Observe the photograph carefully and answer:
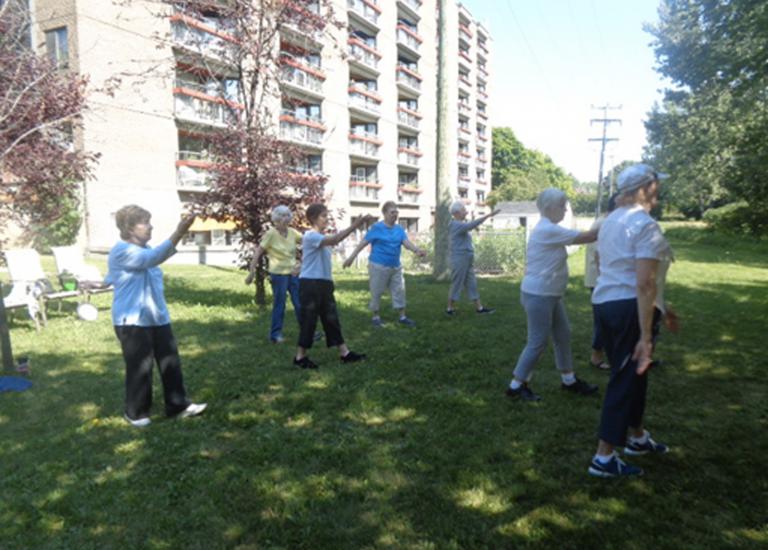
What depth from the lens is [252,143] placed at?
9.96 meters

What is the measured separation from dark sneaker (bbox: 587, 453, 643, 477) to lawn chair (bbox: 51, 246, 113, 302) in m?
8.66

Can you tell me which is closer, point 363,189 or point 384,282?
point 384,282

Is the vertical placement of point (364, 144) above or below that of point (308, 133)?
above

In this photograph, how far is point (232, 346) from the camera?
7156 millimetres

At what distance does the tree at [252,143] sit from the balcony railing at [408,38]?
117ft

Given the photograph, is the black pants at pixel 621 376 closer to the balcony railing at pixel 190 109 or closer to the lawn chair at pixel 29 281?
the lawn chair at pixel 29 281

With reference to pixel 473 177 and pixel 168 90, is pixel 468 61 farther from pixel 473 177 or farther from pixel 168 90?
pixel 168 90

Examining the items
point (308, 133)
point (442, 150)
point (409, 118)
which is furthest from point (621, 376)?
point (409, 118)

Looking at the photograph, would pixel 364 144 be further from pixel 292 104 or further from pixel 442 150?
pixel 292 104

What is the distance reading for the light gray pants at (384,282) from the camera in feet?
26.8

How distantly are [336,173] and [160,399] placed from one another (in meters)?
32.2

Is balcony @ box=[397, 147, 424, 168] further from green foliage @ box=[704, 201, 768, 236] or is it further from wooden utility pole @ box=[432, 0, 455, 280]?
wooden utility pole @ box=[432, 0, 455, 280]

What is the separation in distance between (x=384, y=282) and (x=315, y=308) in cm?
246

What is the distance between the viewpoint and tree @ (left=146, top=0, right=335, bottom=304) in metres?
9.88
